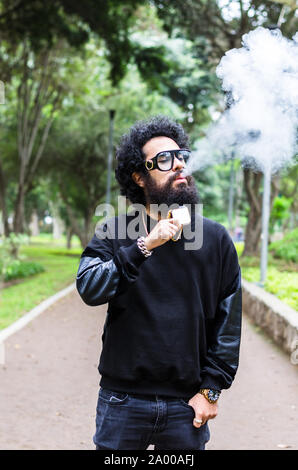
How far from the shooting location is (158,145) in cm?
268

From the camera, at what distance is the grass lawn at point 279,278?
8.62 metres

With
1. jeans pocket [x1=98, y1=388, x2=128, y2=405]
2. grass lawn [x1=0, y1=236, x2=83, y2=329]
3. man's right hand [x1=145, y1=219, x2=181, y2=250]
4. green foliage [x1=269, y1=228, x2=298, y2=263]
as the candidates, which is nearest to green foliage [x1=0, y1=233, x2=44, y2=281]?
grass lawn [x1=0, y1=236, x2=83, y2=329]

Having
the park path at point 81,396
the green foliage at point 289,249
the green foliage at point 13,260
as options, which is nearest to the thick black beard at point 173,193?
the park path at point 81,396

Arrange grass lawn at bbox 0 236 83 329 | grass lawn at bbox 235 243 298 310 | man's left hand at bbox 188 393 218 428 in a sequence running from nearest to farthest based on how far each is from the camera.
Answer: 1. man's left hand at bbox 188 393 218 428
2. grass lawn at bbox 235 243 298 310
3. grass lawn at bbox 0 236 83 329

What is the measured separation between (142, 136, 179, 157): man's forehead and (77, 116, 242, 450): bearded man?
0.10 metres

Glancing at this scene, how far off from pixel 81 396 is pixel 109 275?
3.91 metres

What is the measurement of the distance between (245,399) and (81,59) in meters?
15.3

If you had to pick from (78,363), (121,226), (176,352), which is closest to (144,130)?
(121,226)

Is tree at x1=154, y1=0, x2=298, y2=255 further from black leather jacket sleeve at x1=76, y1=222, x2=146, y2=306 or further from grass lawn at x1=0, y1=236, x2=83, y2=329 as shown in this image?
black leather jacket sleeve at x1=76, y1=222, x2=146, y2=306

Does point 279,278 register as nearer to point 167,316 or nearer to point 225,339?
point 225,339

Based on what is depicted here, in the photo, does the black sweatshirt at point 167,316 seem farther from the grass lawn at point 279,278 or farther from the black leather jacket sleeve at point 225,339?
the grass lawn at point 279,278

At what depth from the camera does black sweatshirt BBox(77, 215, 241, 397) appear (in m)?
2.40

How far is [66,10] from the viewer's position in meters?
13.5
